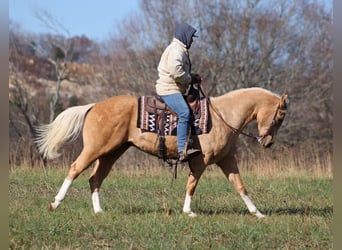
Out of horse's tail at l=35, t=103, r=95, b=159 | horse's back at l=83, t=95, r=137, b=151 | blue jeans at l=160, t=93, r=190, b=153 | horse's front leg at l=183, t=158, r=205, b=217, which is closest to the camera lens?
blue jeans at l=160, t=93, r=190, b=153

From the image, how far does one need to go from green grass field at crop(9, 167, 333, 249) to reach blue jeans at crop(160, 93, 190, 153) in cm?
97

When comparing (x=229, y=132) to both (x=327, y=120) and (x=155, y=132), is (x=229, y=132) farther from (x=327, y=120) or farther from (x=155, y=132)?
(x=327, y=120)

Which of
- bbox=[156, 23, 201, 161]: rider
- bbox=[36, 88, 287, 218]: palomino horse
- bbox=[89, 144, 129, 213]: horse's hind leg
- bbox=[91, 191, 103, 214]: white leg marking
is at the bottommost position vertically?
bbox=[91, 191, 103, 214]: white leg marking

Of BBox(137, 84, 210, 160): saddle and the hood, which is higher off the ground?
the hood

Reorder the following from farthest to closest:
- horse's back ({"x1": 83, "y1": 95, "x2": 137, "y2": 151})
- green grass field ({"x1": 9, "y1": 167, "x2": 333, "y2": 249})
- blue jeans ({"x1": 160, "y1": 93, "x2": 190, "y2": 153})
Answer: horse's back ({"x1": 83, "y1": 95, "x2": 137, "y2": 151}), blue jeans ({"x1": 160, "y1": 93, "x2": 190, "y2": 153}), green grass field ({"x1": 9, "y1": 167, "x2": 333, "y2": 249})

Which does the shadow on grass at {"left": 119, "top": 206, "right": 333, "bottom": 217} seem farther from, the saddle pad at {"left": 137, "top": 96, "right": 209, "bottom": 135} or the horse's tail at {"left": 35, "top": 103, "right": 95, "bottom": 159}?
the horse's tail at {"left": 35, "top": 103, "right": 95, "bottom": 159}

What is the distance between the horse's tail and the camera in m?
8.35

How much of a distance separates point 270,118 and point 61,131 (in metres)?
3.09

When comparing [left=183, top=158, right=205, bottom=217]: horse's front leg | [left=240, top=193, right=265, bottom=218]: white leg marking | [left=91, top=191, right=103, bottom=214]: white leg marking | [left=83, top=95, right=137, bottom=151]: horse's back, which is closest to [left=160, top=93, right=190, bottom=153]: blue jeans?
[left=183, top=158, right=205, bottom=217]: horse's front leg

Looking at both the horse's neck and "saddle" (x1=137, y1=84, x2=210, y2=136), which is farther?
the horse's neck

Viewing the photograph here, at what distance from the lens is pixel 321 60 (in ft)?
107

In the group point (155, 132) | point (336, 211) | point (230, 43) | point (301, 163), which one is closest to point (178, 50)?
point (155, 132)

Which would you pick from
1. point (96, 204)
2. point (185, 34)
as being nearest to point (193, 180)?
point (96, 204)

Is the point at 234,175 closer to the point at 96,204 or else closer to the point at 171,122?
the point at 171,122
